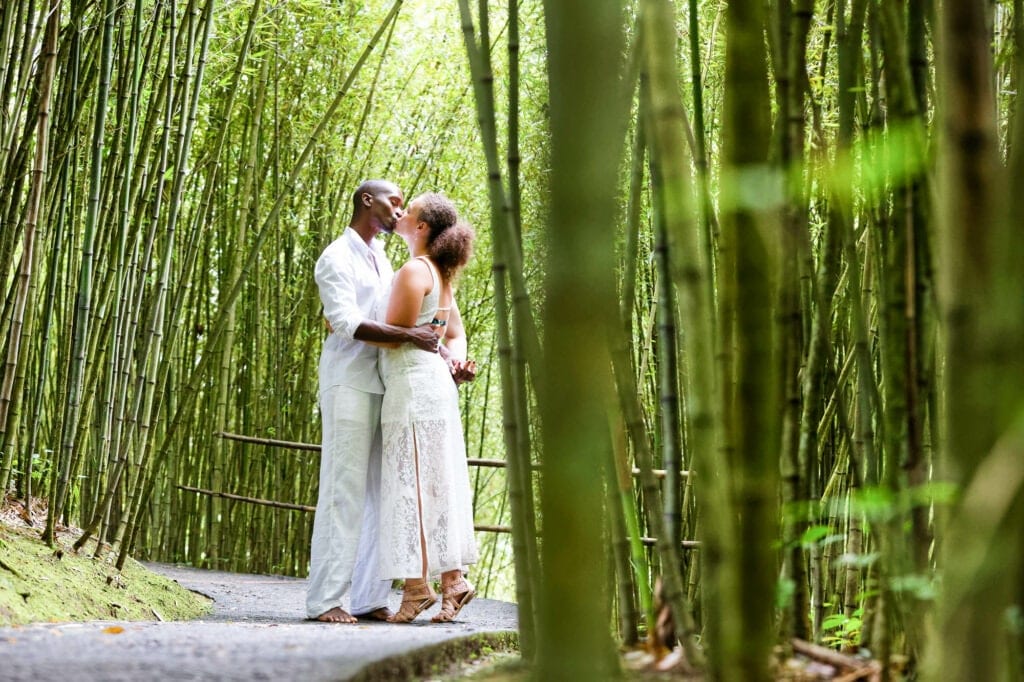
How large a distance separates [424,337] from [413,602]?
75cm

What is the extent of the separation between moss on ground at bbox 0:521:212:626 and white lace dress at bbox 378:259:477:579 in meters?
0.67

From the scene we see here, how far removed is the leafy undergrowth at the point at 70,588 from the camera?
2.33 m

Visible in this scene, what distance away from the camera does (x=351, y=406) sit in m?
3.19

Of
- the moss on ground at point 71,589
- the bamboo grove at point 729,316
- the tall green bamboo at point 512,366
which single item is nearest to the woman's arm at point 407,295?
the bamboo grove at point 729,316

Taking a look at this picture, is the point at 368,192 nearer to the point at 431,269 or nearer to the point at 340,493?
the point at 431,269

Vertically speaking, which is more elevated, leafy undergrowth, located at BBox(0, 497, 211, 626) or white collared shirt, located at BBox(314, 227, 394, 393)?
white collared shirt, located at BBox(314, 227, 394, 393)

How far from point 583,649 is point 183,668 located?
0.95 meters

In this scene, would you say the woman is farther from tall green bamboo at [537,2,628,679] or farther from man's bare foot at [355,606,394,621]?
tall green bamboo at [537,2,628,679]

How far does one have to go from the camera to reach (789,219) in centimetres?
120

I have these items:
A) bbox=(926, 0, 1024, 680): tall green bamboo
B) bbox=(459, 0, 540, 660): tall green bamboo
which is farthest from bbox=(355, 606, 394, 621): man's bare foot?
bbox=(926, 0, 1024, 680): tall green bamboo

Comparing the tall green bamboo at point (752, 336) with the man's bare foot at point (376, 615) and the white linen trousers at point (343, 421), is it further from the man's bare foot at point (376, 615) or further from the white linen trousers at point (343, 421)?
the man's bare foot at point (376, 615)

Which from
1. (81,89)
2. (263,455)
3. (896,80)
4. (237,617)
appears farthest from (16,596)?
(263,455)

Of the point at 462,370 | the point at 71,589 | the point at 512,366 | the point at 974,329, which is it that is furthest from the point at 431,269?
the point at 974,329

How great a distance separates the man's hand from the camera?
310 centimetres
